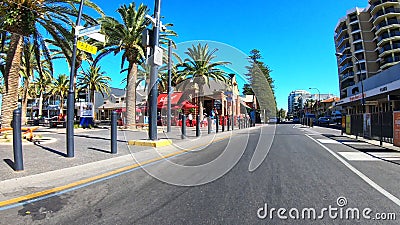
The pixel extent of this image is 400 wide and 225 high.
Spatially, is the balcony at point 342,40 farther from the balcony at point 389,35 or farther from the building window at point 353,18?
the balcony at point 389,35

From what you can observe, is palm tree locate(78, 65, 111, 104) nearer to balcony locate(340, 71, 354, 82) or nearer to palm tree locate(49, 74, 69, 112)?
palm tree locate(49, 74, 69, 112)

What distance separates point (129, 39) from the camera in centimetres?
1977

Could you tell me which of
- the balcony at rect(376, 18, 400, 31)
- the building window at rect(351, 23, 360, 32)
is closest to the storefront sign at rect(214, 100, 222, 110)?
the balcony at rect(376, 18, 400, 31)

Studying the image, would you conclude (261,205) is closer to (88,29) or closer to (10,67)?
(88,29)

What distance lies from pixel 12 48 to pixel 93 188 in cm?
1005

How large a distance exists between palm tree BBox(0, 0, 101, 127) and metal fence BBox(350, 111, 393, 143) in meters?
15.3

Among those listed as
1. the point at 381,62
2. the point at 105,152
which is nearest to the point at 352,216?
the point at 105,152

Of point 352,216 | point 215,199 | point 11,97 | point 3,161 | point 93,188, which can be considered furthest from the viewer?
point 11,97

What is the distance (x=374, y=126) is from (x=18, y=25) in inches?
681

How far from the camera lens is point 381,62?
2623 inches

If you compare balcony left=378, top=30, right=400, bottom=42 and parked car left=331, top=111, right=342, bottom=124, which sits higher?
balcony left=378, top=30, right=400, bottom=42

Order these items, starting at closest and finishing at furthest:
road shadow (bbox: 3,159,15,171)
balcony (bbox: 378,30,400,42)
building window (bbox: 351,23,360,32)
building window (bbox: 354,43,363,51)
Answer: road shadow (bbox: 3,159,15,171)
balcony (bbox: 378,30,400,42)
building window (bbox: 354,43,363,51)
building window (bbox: 351,23,360,32)

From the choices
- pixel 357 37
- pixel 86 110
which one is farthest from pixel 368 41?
pixel 86 110
